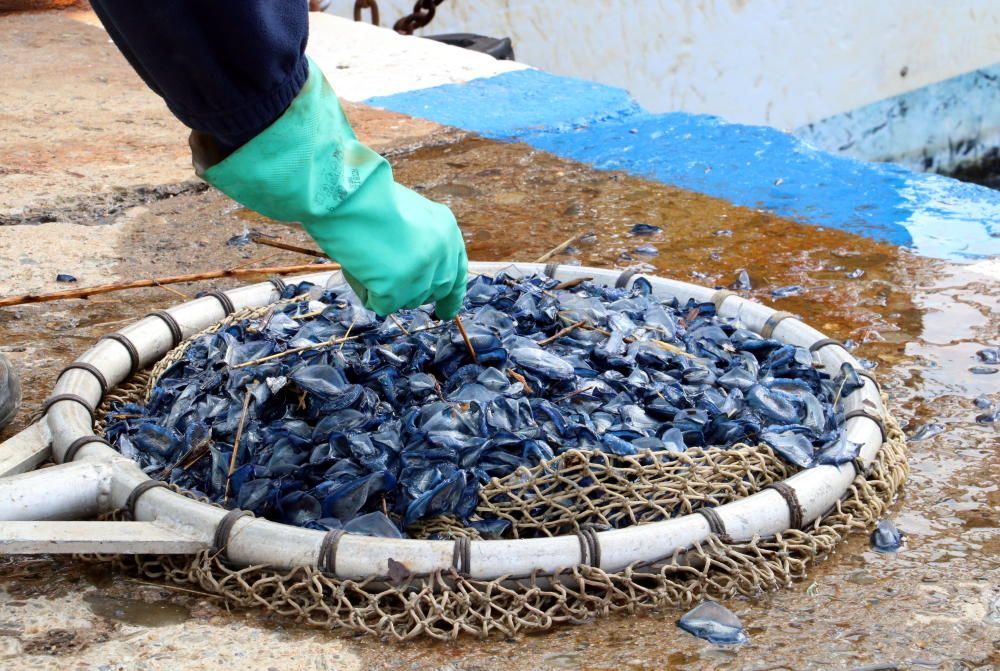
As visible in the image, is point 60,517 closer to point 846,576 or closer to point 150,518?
point 150,518

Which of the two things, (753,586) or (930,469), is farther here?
(930,469)

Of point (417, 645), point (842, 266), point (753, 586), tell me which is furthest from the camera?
point (842, 266)

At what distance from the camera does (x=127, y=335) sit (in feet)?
7.21

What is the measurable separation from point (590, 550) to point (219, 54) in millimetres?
810

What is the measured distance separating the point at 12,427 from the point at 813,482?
1.46m

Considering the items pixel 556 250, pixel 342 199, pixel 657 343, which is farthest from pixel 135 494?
pixel 556 250

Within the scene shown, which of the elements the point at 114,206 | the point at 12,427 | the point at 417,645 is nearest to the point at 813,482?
the point at 417,645

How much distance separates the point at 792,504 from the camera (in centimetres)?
169

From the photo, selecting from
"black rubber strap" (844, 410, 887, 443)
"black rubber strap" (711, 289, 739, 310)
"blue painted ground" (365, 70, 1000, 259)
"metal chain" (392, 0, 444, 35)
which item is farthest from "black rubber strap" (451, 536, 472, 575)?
"metal chain" (392, 0, 444, 35)

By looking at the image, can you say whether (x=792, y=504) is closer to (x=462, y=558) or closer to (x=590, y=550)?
(x=590, y=550)

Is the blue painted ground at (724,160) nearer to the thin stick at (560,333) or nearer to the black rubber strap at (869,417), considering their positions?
the black rubber strap at (869,417)

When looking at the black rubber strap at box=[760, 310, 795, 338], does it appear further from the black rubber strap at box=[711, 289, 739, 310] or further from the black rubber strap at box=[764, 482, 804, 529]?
the black rubber strap at box=[764, 482, 804, 529]

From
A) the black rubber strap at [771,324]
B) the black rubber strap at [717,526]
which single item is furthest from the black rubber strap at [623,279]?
the black rubber strap at [717,526]

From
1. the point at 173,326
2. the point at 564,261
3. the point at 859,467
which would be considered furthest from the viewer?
the point at 564,261
